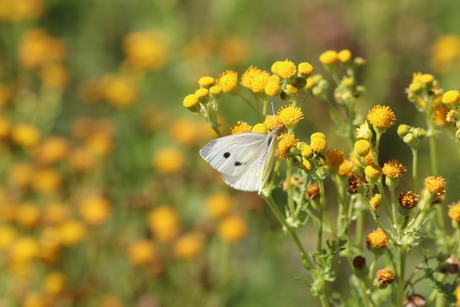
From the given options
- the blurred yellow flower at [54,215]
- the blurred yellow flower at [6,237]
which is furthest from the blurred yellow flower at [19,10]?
the blurred yellow flower at [6,237]

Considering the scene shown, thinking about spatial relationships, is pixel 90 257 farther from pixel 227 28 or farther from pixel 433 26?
pixel 433 26

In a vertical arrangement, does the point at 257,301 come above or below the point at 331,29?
below

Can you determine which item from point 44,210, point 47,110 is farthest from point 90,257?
point 47,110

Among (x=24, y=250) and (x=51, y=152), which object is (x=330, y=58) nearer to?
(x=24, y=250)

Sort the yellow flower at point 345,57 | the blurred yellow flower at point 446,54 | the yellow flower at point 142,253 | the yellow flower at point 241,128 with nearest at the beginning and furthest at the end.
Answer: the yellow flower at point 241,128, the yellow flower at point 345,57, the yellow flower at point 142,253, the blurred yellow flower at point 446,54

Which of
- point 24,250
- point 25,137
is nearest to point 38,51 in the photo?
point 25,137

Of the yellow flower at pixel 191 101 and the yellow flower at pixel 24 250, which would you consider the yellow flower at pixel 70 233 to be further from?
the yellow flower at pixel 191 101
